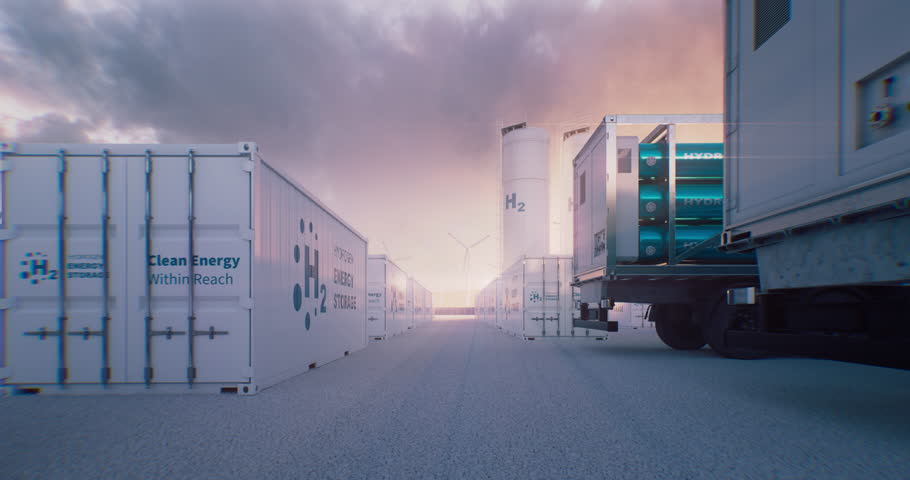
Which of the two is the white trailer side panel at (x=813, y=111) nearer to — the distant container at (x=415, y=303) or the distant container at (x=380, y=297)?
the distant container at (x=380, y=297)

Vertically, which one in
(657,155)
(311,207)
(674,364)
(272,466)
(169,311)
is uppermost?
(657,155)

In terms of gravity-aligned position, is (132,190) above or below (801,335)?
above

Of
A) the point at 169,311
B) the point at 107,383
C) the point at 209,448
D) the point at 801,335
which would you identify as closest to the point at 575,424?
the point at 801,335

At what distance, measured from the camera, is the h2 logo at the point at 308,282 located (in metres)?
8.02

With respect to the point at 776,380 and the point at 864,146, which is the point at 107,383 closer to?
the point at 864,146

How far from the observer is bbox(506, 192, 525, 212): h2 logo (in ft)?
78.4

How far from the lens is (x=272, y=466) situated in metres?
3.42

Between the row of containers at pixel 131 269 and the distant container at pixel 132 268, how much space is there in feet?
0.04

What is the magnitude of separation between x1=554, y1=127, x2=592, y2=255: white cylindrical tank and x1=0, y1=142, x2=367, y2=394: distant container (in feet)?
66.0

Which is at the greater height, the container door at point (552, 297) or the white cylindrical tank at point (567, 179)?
the white cylindrical tank at point (567, 179)

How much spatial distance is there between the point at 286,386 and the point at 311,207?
327cm

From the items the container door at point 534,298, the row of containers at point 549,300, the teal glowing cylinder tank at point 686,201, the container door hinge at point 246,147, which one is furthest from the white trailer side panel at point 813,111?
the container door at point 534,298

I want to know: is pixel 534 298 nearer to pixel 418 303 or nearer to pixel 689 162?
pixel 689 162

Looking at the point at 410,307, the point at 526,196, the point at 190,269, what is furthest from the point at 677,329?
the point at 410,307
